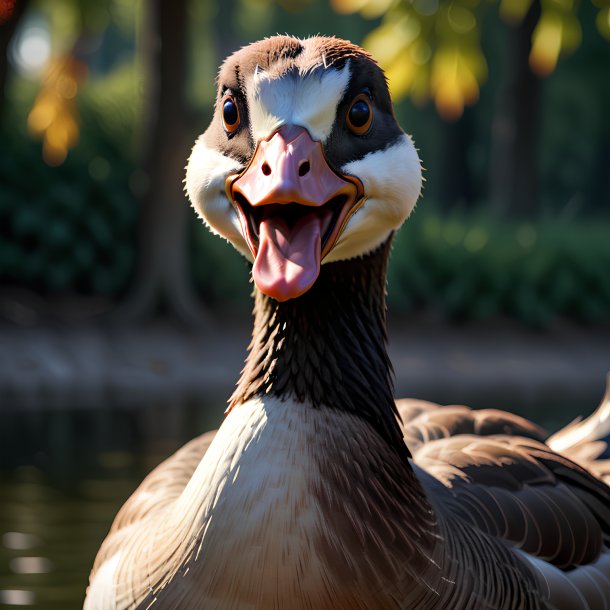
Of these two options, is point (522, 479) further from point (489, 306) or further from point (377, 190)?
point (489, 306)

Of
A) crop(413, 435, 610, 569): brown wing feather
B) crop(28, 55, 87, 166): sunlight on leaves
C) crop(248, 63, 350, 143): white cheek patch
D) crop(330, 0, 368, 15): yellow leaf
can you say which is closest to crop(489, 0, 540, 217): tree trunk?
crop(28, 55, 87, 166): sunlight on leaves

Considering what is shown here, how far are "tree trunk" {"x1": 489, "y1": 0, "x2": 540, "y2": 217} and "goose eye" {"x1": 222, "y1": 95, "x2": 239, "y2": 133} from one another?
18.0 m

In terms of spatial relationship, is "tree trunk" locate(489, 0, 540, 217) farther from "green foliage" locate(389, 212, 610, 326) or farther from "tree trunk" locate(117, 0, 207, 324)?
"tree trunk" locate(117, 0, 207, 324)

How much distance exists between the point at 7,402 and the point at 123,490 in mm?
4156

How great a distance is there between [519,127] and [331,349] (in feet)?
59.6

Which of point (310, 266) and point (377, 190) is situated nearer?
point (310, 266)

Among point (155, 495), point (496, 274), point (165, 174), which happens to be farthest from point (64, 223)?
point (155, 495)

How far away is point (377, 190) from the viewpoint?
10.4 feet

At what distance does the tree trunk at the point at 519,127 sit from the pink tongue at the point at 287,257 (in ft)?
60.1

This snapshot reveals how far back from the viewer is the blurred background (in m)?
10.1

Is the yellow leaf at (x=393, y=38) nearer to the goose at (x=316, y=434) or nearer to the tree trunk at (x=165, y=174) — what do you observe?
the tree trunk at (x=165, y=174)

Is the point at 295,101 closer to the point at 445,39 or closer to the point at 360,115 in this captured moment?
the point at 360,115

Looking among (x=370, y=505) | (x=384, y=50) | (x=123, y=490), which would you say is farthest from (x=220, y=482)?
(x=384, y=50)

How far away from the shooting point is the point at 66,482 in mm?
7887
